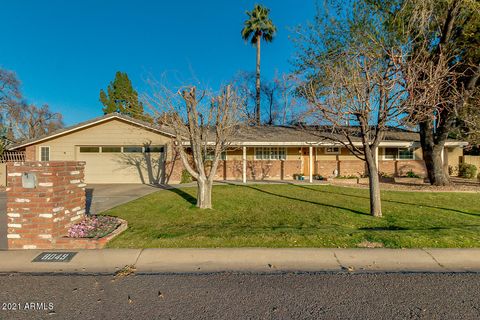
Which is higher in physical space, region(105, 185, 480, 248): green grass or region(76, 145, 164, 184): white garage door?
region(76, 145, 164, 184): white garage door

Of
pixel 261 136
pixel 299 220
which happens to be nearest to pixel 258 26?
pixel 261 136

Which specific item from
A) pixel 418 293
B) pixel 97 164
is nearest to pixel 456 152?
pixel 418 293

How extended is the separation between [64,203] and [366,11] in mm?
13924

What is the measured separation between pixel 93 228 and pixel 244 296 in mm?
3978

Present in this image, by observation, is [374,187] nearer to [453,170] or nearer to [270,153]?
[270,153]

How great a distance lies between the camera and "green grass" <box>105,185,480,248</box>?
482cm

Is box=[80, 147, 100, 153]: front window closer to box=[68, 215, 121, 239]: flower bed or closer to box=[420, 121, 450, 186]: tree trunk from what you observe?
box=[68, 215, 121, 239]: flower bed

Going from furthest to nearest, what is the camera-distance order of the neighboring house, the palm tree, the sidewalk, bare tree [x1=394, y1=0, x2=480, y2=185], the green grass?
the palm tree
the neighboring house
bare tree [x1=394, y1=0, x2=480, y2=185]
the green grass
the sidewalk

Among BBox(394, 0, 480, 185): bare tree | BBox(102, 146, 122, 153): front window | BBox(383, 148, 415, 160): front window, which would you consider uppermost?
BBox(394, 0, 480, 185): bare tree

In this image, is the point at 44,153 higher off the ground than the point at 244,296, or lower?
higher

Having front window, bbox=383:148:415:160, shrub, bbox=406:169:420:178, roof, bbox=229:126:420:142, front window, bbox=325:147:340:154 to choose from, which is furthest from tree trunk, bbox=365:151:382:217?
shrub, bbox=406:169:420:178

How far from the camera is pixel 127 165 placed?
14.9m

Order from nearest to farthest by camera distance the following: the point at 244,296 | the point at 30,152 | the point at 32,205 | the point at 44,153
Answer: the point at 244,296 < the point at 32,205 < the point at 30,152 < the point at 44,153

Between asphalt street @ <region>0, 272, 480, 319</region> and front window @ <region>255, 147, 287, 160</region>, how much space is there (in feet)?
43.6
